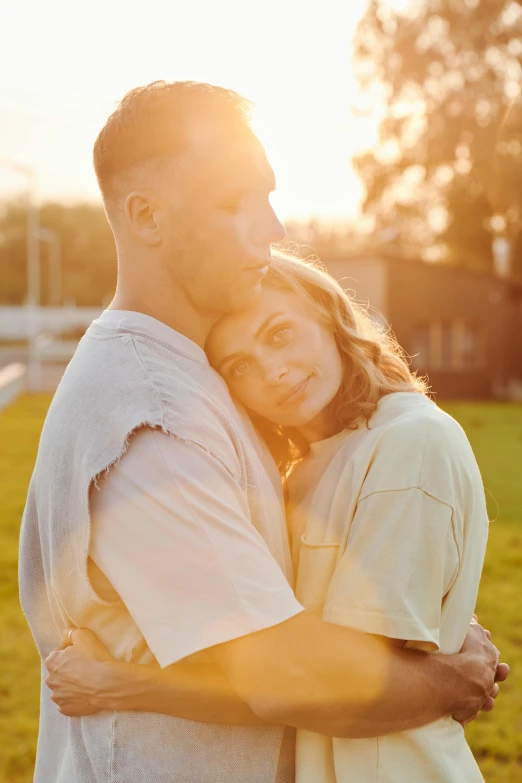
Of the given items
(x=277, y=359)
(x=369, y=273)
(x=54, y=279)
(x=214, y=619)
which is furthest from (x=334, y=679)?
(x=54, y=279)

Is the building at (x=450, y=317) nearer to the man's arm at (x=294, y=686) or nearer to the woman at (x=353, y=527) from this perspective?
the woman at (x=353, y=527)

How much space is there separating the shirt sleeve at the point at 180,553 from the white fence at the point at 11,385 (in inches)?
905

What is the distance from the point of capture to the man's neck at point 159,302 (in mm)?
2252

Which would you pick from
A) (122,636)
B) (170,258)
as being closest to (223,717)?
(122,636)

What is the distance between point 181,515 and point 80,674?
559 mm

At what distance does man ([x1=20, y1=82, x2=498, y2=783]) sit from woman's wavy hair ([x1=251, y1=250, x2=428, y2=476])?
333 millimetres

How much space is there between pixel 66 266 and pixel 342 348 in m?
79.9

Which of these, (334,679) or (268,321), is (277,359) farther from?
(334,679)

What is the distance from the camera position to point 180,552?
1808 millimetres

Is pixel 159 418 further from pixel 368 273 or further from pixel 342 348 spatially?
pixel 368 273

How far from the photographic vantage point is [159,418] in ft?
6.15

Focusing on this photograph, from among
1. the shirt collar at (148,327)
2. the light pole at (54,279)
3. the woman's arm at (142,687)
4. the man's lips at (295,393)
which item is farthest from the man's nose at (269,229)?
the light pole at (54,279)

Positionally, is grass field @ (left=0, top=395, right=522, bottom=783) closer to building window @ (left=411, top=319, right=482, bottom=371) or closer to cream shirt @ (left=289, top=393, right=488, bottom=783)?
cream shirt @ (left=289, top=393, right=488, bottom=783)

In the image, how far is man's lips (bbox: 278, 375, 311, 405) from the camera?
2670 millimetres
